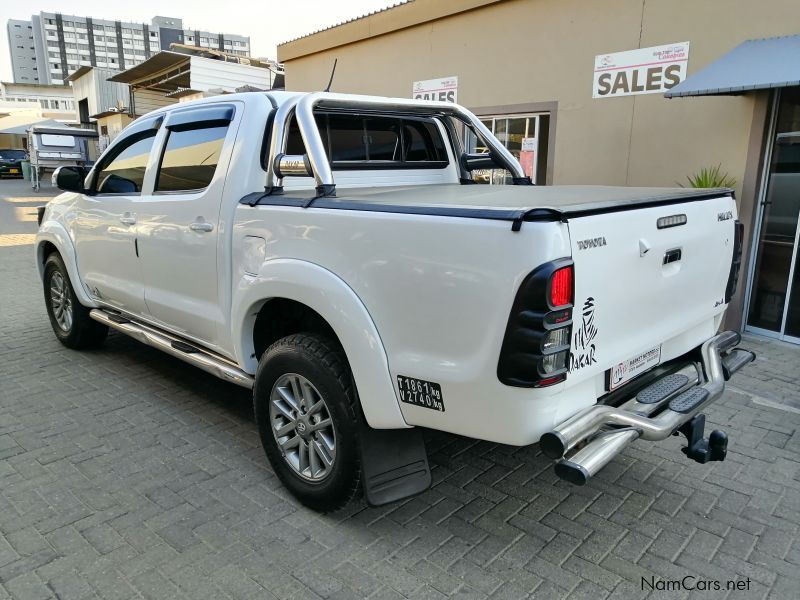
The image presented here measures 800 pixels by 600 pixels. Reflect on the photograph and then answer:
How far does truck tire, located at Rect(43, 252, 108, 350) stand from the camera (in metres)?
5.30

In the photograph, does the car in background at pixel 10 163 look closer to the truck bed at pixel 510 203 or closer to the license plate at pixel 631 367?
the truck bed at pixel 510 203

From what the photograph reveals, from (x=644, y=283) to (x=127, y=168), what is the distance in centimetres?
373

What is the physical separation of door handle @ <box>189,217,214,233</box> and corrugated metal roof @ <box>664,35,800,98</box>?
175 inches

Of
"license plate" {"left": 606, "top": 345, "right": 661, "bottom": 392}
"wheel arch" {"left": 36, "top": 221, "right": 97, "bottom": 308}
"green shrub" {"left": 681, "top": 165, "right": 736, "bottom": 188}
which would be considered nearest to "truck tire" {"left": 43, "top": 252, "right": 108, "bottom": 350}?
"wheel arch" {"left": 36, "top": 221, "right": 97, "bottom": 308}

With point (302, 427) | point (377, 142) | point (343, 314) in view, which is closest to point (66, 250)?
point (377, 142)

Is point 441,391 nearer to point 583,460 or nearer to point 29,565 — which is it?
point 583,460

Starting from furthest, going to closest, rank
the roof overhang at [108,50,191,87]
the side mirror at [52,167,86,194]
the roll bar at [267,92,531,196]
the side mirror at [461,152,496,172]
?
the roof overhang at [108,50,191,87] → the side mirror at [52,167,86,194] → the side mirror at [461,152,496,172] → the roll bar at [267,92,531,196]

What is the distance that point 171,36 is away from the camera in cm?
10075

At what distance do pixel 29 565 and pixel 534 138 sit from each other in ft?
23.7

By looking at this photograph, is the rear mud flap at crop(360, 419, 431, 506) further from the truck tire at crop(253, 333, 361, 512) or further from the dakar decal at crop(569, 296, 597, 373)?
the dakar decal at crop(569, 296, 597, 373)

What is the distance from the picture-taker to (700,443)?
2840 mm

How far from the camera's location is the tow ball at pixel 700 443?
279 centimetres

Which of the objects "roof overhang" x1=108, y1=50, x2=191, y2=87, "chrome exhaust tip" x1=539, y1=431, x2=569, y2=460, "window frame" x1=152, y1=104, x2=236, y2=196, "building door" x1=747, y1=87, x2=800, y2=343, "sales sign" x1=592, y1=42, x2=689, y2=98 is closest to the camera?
"chrome exhaust tip" x1=539, y1=431, x2=569, y2=460

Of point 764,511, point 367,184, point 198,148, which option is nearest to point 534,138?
point 367,184
